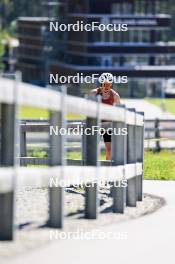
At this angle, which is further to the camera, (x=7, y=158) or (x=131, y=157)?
(x=131, y=157)

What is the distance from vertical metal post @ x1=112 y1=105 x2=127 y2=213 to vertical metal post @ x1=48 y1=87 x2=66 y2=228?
2483 mm

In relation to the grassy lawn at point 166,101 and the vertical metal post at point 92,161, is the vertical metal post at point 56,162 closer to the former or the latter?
the vertical metal post at point 92,161

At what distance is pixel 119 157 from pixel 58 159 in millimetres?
2619

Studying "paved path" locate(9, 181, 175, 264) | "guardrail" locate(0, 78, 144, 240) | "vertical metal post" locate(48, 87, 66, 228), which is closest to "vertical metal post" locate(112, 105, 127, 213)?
"guardrail" locate(0, 78, 144, 240)

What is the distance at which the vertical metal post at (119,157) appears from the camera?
11.6m

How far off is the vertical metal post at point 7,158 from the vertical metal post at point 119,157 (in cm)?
364

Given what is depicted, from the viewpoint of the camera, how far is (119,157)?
11656 millimetres

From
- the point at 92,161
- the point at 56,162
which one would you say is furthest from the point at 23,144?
the point at 56,162

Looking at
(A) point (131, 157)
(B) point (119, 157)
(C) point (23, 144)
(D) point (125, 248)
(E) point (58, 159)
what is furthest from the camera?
(C) point (23, 144)

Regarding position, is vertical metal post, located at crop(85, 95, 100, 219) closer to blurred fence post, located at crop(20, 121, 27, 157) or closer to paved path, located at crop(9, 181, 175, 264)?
paved path, located at crop(9, 181, 175, 264)

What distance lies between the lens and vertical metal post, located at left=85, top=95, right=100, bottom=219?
1034 cm

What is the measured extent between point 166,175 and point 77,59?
370 feet

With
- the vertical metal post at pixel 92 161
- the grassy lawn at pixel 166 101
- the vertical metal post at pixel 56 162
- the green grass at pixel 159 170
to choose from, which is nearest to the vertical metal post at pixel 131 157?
the vertical metal post at pixel 92 161

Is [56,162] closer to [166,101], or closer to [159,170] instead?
[159,170]
